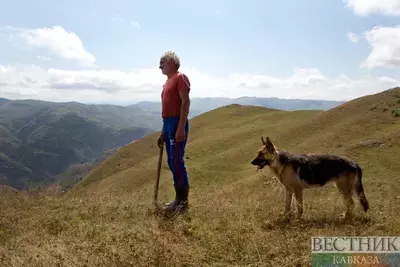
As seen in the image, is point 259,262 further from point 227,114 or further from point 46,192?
point 227,114

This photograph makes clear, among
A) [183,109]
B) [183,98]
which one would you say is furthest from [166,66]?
[183,109]

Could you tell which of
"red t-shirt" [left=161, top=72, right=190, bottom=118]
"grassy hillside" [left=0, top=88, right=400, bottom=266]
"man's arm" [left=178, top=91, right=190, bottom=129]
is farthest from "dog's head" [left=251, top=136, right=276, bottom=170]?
"red t-shirt" [left=161, top=72, right=190, bottom=118]

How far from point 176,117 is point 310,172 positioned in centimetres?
309

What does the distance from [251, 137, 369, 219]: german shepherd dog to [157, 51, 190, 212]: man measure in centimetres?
167

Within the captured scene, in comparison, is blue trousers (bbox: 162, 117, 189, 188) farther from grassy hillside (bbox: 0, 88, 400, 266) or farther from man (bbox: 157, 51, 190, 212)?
grassy hillside (bbox: 0, 88, 400, 266)

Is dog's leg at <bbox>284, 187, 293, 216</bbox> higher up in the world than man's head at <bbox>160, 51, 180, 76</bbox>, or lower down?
lower down

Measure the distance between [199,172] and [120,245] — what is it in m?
23.2

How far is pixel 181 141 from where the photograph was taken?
24.9 ft

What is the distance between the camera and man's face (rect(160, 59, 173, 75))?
306 inches

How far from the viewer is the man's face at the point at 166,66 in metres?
7.77

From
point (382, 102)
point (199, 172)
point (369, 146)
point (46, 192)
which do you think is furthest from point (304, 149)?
point (46, 192)

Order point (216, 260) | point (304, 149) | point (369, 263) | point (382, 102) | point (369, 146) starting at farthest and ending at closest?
1. point (382, 102)
2. point (304, 149)
3. point (369, 146)
4. point (216, 260)
5. point (369, 263)

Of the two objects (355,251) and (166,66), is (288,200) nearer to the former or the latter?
(355,251)

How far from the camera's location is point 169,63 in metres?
7.78
